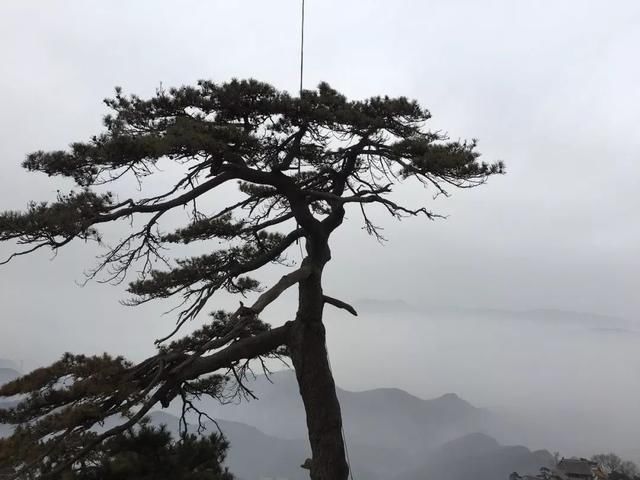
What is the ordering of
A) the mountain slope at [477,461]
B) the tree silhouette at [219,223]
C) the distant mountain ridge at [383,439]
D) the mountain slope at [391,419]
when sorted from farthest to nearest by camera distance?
the mountain slope at [391,419] < the distant mountain ridge at [383,439] < the mountain slope at [477,461] < the tree silhouette at [219,223]

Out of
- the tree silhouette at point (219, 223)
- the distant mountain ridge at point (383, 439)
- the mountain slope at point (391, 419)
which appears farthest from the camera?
the mountain slope at point (391, 419)

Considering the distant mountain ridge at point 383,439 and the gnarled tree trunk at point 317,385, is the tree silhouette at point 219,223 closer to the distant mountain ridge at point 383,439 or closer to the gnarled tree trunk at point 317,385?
the gnarled tree trunk at point 317,385

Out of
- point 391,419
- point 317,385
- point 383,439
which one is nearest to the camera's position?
point 317,385

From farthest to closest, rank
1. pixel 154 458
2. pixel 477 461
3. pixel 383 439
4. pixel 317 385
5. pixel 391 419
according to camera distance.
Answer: pixel 391 419, pixel 383 439, pixel 477 461, pixel 317 385, pixel 154 458

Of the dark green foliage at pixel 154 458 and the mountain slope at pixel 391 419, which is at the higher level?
the dark green foliage at pixel 154 458

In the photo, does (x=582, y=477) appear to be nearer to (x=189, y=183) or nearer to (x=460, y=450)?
(x=189, y=183)

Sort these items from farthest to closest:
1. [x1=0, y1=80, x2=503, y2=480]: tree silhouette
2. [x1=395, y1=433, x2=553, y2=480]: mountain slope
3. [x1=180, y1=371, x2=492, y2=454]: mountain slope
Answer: [x1=180, y1=371, x2=492, y2=454]: mountain slope → [x1=395, y1=433, x2=553, y2=480]: mountain slope → [x1=0, y1=80, x2=503, y2=480]: tree silhouette

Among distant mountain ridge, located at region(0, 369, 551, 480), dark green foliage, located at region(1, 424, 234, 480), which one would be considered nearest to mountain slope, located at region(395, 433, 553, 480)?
distant mountain ridge, located at region(0, 369, 551, 480)

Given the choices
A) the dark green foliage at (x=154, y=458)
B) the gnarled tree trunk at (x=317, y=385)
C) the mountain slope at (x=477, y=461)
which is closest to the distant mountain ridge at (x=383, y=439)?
the mountain slope at (x=477, y=461)

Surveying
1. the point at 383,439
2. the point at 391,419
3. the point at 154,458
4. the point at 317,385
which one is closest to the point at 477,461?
the point at 383,439

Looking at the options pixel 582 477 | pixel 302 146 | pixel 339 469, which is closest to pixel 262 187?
pixel 302 146

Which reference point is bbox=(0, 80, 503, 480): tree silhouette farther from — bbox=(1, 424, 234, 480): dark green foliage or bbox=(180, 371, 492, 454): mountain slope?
bbox=(180, 371, 492, 454): mountain slope

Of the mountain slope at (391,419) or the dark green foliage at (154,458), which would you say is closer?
the dark green foliage at (154,458)

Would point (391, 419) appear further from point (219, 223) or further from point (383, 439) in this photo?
point (219, 223)
